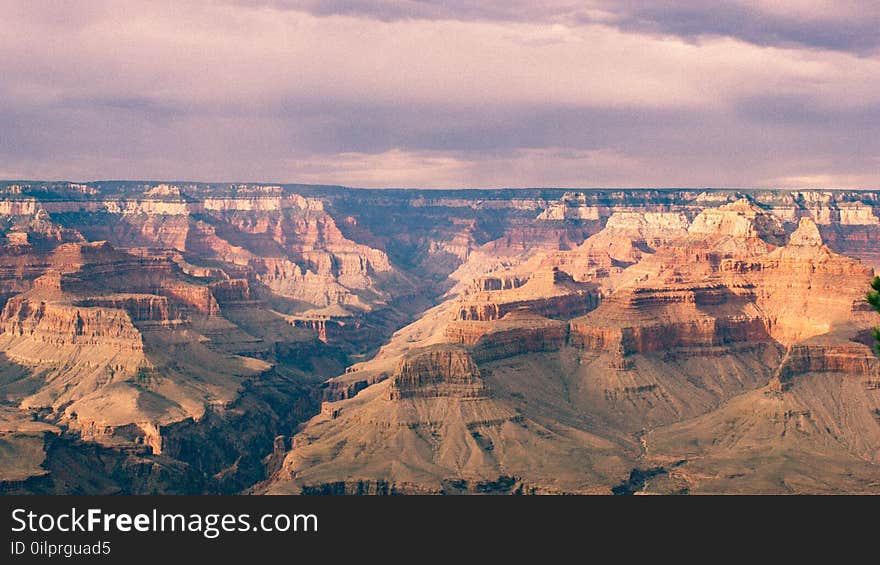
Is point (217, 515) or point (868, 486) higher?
point (217, 515)

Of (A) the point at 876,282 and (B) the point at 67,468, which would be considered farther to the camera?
(B) the point at 67,468

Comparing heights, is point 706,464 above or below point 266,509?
below

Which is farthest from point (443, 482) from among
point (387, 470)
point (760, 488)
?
point (760, 488)

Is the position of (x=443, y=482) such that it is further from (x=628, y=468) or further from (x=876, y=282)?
(x=876, y=282)

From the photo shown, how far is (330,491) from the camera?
185875 mm

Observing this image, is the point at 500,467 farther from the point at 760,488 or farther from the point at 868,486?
the point at 868,486

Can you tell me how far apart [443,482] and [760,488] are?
41.9 meters

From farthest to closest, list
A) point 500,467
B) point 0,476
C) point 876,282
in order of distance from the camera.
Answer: point 500,467
point 0,476
point 876,282

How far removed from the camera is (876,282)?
83875 millimetres

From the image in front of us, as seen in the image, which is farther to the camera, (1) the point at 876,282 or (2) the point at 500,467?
(2) the point at 500,467

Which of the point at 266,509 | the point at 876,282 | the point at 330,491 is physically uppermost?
the point at 876,282

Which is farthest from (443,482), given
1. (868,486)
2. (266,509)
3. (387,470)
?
(266,509)

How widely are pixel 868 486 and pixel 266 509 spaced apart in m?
121

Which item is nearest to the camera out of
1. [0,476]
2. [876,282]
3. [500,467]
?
[876,282]
